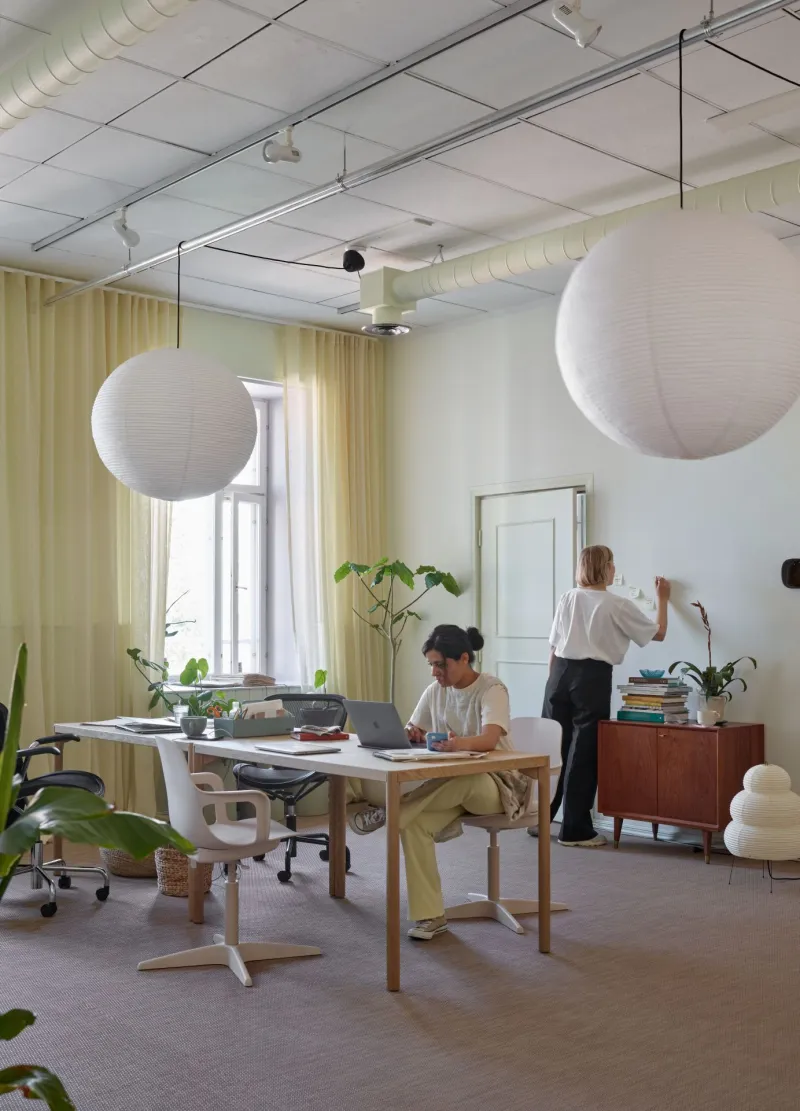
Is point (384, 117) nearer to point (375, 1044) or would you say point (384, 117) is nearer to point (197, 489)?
point (197, 489)

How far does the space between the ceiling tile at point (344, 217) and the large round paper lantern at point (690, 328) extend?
308 centimetres

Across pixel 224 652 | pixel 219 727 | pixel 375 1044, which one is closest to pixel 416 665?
pixel 224 652

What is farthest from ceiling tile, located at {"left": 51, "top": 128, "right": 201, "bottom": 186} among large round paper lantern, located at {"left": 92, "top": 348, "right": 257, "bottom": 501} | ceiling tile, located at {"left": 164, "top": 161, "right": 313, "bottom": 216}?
large round paper lantern, located at {"left": 92, "top": 348, "right": 257, "bottom": 501}

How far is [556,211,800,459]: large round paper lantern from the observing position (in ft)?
9.42

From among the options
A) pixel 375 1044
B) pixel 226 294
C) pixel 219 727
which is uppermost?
pixel 226 294

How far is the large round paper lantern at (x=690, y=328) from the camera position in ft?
9.42

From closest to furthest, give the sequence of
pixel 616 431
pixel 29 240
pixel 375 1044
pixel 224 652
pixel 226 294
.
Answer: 1. pixel 616 431
2. pixel 375 1044
3. pixel 29 240
4. pixel 226 294
5. pixel 224 652

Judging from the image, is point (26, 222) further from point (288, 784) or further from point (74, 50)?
point (288, 784)

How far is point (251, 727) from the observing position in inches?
206

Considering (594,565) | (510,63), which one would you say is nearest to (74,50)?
(510,63)

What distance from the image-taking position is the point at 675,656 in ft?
22.6

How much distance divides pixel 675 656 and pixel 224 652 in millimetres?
3152

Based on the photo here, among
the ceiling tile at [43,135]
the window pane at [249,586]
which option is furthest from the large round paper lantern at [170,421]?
the window pane at [249,586]

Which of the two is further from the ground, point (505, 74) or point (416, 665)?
point (505, 74)
